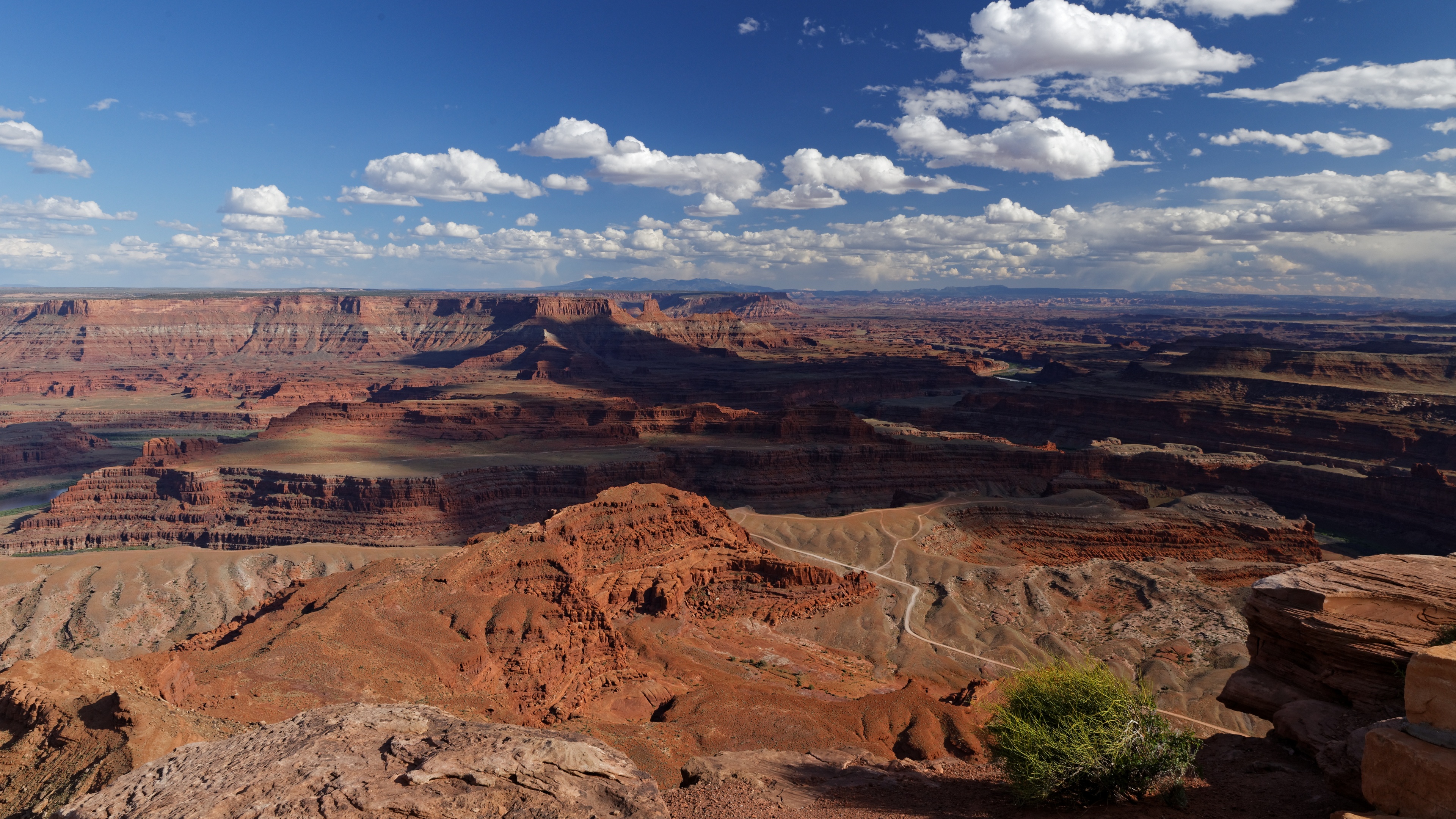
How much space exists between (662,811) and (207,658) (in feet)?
80.3

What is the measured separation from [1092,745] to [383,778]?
13.9 m


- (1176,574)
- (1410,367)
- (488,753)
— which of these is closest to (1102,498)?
(1176,574)

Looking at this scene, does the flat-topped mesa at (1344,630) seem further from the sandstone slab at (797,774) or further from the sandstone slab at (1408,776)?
the sandstone slab at (797,774)

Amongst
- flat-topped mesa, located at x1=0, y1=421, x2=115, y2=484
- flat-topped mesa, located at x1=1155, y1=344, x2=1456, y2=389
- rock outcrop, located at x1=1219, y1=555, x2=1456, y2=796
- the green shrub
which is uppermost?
flat-topped mesa, located at x1=1155, y1=344, x2=1456, y2=389

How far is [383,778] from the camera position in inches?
496

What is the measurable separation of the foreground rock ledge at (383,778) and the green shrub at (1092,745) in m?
8.11

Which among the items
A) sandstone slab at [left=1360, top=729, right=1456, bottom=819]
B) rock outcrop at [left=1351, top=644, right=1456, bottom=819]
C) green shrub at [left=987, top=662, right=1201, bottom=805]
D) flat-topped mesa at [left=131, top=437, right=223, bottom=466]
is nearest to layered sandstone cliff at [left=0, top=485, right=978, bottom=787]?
green shrub at [left=987, top=662, right=1201, bottom=805]

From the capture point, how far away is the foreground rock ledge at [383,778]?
11781mm

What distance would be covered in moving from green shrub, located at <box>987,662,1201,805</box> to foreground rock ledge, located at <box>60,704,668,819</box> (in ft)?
26.6

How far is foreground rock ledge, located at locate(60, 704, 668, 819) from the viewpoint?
11781 millimetres

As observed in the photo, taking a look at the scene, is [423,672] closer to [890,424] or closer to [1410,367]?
[890,424]

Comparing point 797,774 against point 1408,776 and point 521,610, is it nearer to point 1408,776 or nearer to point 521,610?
point 1408,776

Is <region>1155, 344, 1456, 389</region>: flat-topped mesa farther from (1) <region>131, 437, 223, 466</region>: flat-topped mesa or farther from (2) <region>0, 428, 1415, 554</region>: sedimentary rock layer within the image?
(1) <region>131, 437, 223, 466</region>: flat-topped mesa

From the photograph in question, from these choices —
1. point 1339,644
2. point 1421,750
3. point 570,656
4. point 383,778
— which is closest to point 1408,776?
point 1421,750
